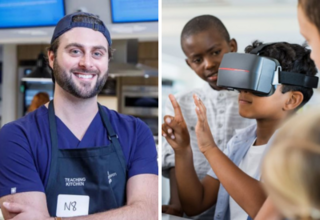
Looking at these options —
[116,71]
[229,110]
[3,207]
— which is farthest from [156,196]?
[116,71]

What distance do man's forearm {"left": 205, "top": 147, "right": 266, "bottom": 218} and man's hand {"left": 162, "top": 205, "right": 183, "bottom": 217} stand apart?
1.43ft

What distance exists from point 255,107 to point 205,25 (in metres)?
0.43

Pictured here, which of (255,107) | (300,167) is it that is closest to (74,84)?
(255,107)

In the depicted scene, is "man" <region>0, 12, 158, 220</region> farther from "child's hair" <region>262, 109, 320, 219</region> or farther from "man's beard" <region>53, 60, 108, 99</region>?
"child's hair" <region>262, 109, 320, 219</region>

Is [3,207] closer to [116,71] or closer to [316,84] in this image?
[316,84]

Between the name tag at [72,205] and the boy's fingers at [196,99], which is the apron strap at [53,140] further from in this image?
the boy's fingers at [196,99]

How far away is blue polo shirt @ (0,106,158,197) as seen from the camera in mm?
1643

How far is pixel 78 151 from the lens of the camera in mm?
1696

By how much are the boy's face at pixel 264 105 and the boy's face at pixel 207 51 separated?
0.74 feet

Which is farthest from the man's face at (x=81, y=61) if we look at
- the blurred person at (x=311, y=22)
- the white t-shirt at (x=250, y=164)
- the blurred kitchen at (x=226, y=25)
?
the blurred person at (x=311, y=22)

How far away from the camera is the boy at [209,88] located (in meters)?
1.68

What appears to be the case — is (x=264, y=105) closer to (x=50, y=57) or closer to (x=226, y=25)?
(x=226, y=25)

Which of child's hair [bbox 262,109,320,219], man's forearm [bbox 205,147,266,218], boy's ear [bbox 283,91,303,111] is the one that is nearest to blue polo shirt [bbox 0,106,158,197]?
man's forearm [bbox 205,147,266,218]

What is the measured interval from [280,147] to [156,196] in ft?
3.24
